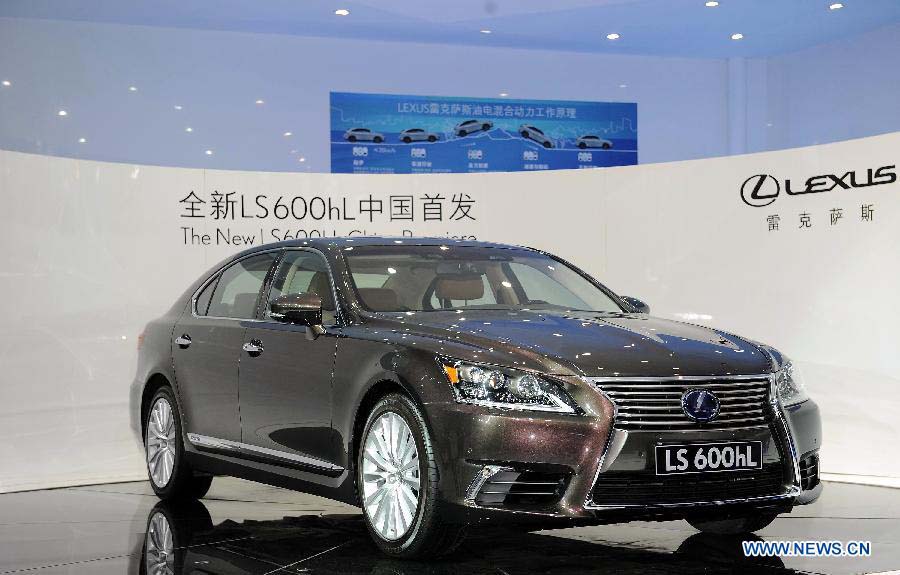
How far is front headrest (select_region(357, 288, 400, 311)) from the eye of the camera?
577cm

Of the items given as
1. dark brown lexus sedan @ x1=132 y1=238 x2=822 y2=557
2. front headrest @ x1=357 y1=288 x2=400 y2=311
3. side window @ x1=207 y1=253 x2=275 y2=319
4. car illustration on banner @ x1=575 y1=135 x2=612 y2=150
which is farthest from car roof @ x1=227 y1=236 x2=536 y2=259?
car illustration on banner @ x1=575 y1=135 x2=612 y2=150

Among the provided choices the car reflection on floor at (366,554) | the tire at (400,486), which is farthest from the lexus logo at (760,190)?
the tire at (400,486)

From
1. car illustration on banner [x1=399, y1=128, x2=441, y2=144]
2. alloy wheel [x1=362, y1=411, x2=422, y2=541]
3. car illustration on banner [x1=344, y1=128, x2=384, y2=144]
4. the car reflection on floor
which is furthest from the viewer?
car illustration on banner [x1=399, y1=128, x2=441, y2=144]

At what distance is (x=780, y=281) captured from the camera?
9094mm

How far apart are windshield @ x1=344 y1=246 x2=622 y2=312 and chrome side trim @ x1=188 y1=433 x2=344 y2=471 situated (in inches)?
29.0

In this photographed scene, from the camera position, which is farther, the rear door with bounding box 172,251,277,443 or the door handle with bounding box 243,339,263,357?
the rear door with bounding box 172,251,277,443

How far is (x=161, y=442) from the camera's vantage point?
24.1 ft

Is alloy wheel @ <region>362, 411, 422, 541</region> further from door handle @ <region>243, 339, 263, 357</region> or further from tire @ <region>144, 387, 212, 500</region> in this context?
tire @ <region>144, 387, 212, 500</region>

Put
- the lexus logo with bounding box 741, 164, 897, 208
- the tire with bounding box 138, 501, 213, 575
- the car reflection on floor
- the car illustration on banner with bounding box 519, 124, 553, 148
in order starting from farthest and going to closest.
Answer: the car illustration on banner with bounding box 519, 124, 553, 148 < the lexus logo with bounding box 741, 164, 897, 208 < the tire with bounding box 138, 501, 213, 575 < the car reflection on floor

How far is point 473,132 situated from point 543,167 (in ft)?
3.34

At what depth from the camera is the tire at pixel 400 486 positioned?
4855 mm

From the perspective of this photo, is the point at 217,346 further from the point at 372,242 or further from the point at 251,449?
the point at 372,242

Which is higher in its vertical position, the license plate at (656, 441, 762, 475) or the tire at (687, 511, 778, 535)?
the license plate at (656, 441, 762, 475)

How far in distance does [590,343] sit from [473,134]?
36.5 ft
